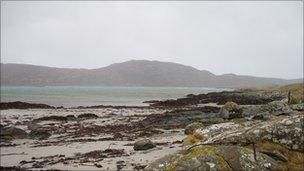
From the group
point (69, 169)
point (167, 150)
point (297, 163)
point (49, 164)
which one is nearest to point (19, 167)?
point (49, 164)

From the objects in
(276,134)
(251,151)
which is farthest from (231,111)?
(251,151)

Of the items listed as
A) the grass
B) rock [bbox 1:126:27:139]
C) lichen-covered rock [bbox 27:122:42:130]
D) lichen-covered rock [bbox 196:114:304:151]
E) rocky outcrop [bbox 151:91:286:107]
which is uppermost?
lichen-covered rock [bbox 196:114:304:151]

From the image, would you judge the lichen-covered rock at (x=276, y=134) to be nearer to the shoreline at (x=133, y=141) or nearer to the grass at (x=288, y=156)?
the shoreline at (x=133, y=141)

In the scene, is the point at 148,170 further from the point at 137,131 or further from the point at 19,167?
the point at 137,131

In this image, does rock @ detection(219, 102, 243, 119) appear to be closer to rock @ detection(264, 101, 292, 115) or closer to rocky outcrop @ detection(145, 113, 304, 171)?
rock @ detection(264, 101, 292, 115)

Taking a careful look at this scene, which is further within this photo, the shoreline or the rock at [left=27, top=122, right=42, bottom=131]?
the rock at [left=27, top=122, right=42, bottom=131]

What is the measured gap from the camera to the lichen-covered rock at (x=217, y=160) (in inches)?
313

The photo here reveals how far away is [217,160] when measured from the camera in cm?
803

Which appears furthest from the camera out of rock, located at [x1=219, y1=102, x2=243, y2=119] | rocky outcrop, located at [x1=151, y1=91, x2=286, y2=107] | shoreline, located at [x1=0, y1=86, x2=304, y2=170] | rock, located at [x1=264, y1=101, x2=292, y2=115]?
rocky outcrop, located at [x1=151, y1=91, x2=286, y2=107]

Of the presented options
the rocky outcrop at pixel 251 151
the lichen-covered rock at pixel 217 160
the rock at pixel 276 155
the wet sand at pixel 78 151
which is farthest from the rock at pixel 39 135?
the rock at pixel 276 155

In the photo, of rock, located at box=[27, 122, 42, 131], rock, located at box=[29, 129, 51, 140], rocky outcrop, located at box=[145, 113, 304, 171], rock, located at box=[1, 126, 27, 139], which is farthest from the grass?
rock, located at box=[27, 122, 42, 131]

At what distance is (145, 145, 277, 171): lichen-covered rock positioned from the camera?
26.1ft

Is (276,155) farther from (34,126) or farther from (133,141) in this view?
(34,126)

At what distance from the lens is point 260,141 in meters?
9.20
